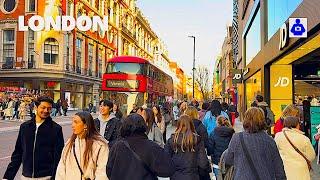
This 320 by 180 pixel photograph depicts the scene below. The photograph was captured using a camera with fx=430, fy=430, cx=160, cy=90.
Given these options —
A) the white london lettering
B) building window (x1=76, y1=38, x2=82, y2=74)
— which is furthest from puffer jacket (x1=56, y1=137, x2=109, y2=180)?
building window (x1=76, y1=38, x2=82, y2=74)

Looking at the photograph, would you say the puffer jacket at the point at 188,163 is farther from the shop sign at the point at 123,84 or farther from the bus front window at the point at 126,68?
the bus front window at the point at 126,68

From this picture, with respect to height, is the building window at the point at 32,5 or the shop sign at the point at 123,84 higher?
the building window at the point at 32,5

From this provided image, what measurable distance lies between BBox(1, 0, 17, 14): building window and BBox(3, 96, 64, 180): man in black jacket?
47099mm

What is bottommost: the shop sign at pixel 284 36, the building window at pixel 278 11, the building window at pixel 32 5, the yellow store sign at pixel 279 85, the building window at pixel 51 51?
the yellow store sign at pixel 279 85

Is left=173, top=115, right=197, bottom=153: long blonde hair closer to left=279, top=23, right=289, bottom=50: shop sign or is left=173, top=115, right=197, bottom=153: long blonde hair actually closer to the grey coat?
the grey coat

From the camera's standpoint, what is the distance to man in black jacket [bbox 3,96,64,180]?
484 centimetres

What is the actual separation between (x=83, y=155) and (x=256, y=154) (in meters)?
1.76

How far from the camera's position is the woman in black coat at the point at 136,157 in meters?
3.97

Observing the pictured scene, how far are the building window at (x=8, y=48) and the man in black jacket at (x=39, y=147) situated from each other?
4532 cm

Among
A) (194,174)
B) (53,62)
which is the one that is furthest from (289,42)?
(53,62)

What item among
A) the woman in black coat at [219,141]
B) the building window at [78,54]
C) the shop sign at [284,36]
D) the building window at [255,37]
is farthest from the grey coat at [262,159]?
the building window at [78,54]

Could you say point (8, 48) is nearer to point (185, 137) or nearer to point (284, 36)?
point (284, 36)

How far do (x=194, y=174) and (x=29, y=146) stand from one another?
2.06 metres

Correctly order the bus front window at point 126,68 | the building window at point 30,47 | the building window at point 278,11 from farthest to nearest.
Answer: the building window at point 30,47
the bus front window at point 126,68
the building window at point 278,11
